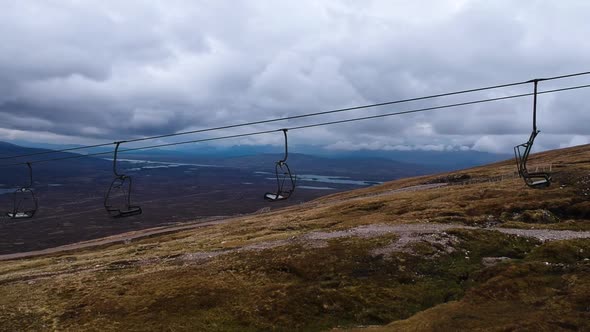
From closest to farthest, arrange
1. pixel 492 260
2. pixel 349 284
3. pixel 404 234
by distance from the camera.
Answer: pixel 349 284 < pixel 492 260 < pixel 404 234

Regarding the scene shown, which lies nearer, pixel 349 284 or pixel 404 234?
pixel 349 284

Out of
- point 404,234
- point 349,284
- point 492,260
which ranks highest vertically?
point 404,234

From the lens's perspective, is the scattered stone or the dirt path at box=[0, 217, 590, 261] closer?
the scattered stone

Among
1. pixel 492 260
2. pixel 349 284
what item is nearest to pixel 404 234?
pixel 492 260

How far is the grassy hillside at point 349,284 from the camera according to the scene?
122 ft

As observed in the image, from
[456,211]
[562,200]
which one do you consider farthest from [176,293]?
[562,200]

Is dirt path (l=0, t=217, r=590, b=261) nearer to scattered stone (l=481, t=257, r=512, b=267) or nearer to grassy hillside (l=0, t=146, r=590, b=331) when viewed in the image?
grassy hillside (l=0, t=146, r=590, b=331)

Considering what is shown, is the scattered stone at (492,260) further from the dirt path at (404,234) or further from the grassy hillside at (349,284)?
the dirt path at (404,234)

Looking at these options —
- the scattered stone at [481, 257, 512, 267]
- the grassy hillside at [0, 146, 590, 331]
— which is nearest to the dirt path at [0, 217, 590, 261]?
the grassy hillside at [0, 146, 590, 331]

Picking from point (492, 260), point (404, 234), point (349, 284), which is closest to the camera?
point (349, 284)

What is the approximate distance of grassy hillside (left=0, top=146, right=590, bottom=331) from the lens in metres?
37.1

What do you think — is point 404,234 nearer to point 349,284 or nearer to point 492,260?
A: point 492,260

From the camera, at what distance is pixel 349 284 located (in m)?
45.8

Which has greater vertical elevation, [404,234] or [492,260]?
[404,234]
